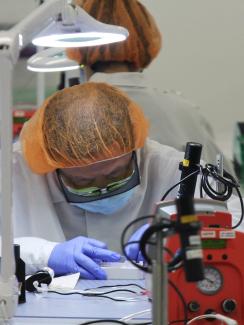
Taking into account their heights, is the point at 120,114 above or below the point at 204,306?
above

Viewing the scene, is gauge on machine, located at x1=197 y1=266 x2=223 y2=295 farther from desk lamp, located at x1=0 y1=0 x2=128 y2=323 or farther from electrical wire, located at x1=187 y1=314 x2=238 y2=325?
desk lamp, located at x1=0 y1=0 x2=128 y2=323

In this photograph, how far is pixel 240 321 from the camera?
3.61 ft

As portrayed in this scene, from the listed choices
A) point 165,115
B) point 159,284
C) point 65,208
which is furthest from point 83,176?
point 159,284

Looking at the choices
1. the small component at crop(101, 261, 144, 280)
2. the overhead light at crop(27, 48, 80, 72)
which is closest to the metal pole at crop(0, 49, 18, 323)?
the small component at crop(101, 261, 144, 280)

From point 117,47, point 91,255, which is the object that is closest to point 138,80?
point 117,47

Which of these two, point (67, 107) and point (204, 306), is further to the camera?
point (67, 107)

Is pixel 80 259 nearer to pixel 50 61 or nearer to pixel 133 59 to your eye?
pixel 50 61

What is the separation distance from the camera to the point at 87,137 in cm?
165

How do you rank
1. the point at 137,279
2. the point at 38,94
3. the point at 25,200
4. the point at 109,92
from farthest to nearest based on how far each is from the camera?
1. the point at 38,94
2. the point at 25,200
3. the point at 109,92
4. the point at 137,279

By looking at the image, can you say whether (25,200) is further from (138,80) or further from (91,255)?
(138,80)

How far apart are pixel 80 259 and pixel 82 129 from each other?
1.19 feet

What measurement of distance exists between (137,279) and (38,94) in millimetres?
1906

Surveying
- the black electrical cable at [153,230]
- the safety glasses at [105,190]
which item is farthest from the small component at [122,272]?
the black electrical cable at [153,230]

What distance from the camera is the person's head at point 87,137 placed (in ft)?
5.42
